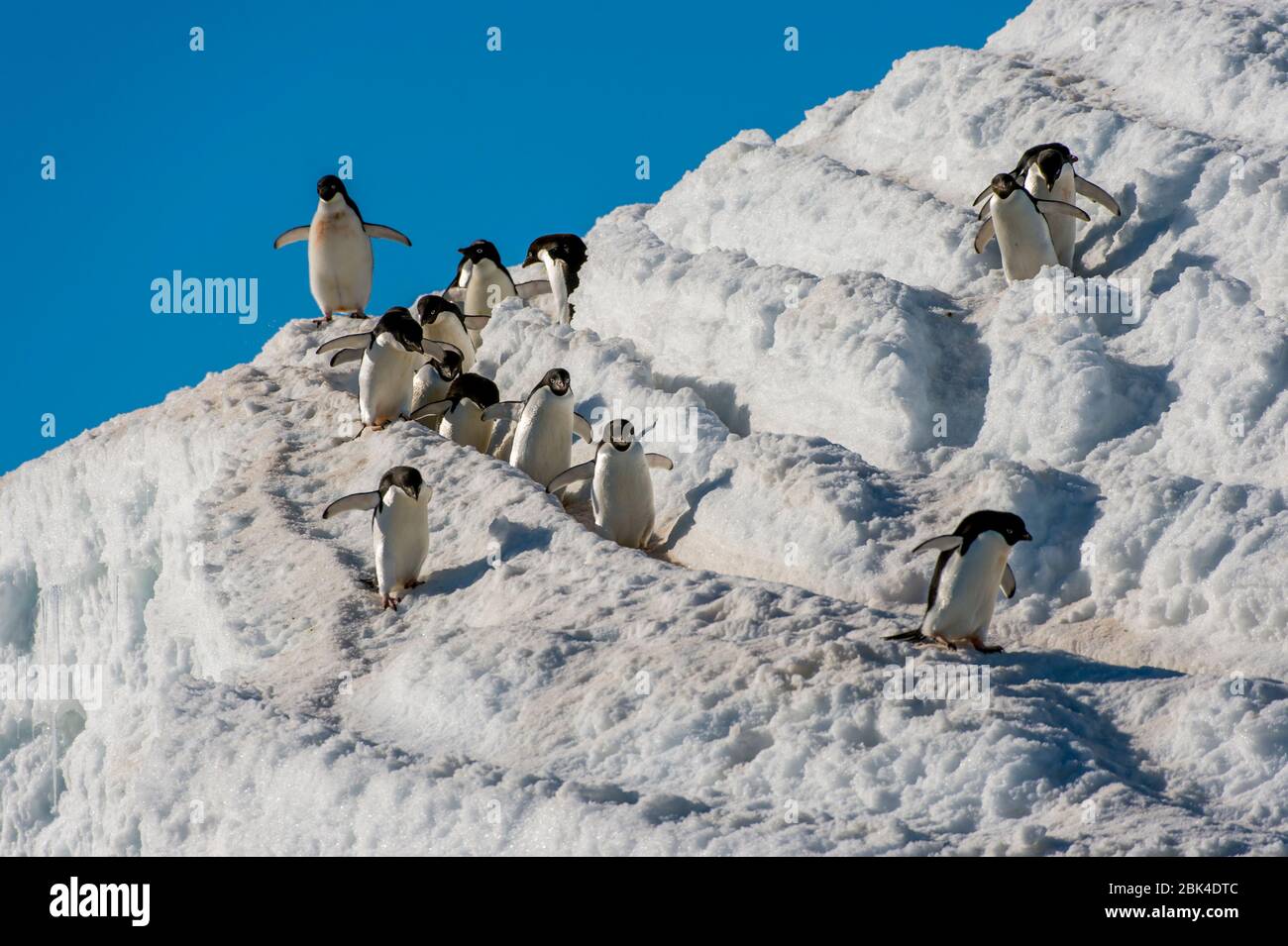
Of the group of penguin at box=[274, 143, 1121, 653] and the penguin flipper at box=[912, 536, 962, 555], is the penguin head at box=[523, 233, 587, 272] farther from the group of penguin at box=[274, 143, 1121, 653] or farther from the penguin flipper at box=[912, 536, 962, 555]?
the penguin flipper at box=[912, 536, 962, 555]

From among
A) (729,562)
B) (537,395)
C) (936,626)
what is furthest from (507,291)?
(936,626)

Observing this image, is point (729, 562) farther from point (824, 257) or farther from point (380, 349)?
point (824, 257)

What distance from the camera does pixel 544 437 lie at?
14.6 m

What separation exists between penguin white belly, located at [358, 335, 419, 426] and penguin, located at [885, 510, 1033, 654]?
5941 millimetres

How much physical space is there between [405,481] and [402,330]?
8.98 feet

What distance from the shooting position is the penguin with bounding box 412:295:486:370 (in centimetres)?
1703

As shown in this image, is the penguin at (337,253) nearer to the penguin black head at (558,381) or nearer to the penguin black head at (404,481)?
the penguin black head at (558,381)

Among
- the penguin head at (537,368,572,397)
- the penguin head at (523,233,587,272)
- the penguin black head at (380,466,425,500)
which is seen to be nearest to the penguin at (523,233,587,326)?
the penguin head at (523,233,587,272)

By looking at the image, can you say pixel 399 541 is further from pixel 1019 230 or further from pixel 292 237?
pixel 292 237

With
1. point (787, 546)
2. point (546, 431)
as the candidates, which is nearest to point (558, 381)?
point (546, 431)

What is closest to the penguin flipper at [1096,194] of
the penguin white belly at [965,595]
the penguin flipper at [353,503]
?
the penguin white belly at [965,595]

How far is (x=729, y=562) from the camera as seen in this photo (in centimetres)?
1301

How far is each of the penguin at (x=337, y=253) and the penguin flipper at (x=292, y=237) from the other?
13cm

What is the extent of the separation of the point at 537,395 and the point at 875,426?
2812mm
